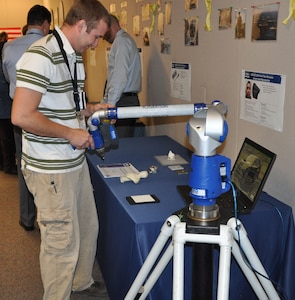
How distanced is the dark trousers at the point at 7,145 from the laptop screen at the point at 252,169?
299 centimetres

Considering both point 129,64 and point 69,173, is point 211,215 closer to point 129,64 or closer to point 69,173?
point 69,173

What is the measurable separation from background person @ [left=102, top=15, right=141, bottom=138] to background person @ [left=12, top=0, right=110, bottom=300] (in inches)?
46.2

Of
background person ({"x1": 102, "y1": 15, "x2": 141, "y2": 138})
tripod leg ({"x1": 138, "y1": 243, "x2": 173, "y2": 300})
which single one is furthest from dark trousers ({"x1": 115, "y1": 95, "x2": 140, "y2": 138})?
tripod leg ({"x1": 138, "y1": 243, "x2": 173, "y2": 300})

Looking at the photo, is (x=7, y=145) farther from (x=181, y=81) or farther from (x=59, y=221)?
(x=59, y=221)

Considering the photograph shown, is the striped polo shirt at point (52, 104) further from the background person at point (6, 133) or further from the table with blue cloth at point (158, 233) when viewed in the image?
the background person at point (6, 133)

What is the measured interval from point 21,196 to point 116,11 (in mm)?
2174

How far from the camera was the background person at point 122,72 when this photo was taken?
3.11 metres

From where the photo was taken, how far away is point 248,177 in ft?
5.56

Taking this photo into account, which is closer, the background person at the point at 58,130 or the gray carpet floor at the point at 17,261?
the background person at the point at 58,130

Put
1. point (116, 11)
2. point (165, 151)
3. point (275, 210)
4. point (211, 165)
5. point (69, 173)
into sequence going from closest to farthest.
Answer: point (211, 165) < point (275, 210) < point (69, 173) < point (165, 151) < point (116, 11)

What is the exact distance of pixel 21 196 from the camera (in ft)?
9.80

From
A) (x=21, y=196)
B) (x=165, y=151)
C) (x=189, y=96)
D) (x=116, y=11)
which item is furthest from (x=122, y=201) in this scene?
(x=116, y=11)

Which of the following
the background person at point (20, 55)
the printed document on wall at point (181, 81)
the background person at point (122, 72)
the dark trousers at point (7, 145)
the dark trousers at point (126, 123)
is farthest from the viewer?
the dark trousers at point (7, 145)

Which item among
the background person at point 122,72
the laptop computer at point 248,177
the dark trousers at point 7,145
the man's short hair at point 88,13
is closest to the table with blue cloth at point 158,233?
the laptop computer at point 248,177
